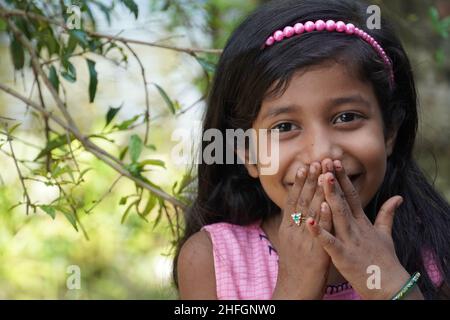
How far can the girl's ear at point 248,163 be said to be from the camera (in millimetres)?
2200

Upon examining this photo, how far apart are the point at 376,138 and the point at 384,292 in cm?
40

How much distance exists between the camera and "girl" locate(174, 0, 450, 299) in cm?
186

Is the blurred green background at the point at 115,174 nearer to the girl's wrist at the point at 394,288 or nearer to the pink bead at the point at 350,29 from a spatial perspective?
the pink bead at the point at 350,29

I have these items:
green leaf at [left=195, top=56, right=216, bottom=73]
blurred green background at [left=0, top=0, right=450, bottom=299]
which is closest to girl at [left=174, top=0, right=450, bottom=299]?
green leaf at [left=195, top=56, right=216, bottom=73]

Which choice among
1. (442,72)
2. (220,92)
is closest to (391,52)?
(220,92)

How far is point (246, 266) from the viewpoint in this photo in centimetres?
225

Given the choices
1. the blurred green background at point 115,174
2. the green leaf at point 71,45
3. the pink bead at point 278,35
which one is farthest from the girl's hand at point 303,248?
the blurred green background at point 115,174

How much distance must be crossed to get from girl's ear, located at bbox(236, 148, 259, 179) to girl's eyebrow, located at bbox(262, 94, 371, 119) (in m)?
0.21

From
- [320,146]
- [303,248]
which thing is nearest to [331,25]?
[320,146]

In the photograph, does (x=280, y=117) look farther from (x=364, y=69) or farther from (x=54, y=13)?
(x=54, y=13)

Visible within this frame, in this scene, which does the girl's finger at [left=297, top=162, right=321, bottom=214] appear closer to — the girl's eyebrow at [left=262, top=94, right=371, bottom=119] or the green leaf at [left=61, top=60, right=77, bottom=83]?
the girl's eyebrow at [left=262, top=94, right=371, bottom=119]

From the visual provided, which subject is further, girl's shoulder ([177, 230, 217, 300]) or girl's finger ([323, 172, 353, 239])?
girl's shoulder ([177, 230, 217, 300])

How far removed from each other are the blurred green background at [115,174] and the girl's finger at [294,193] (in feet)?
4.88

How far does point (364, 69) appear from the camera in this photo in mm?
2029
